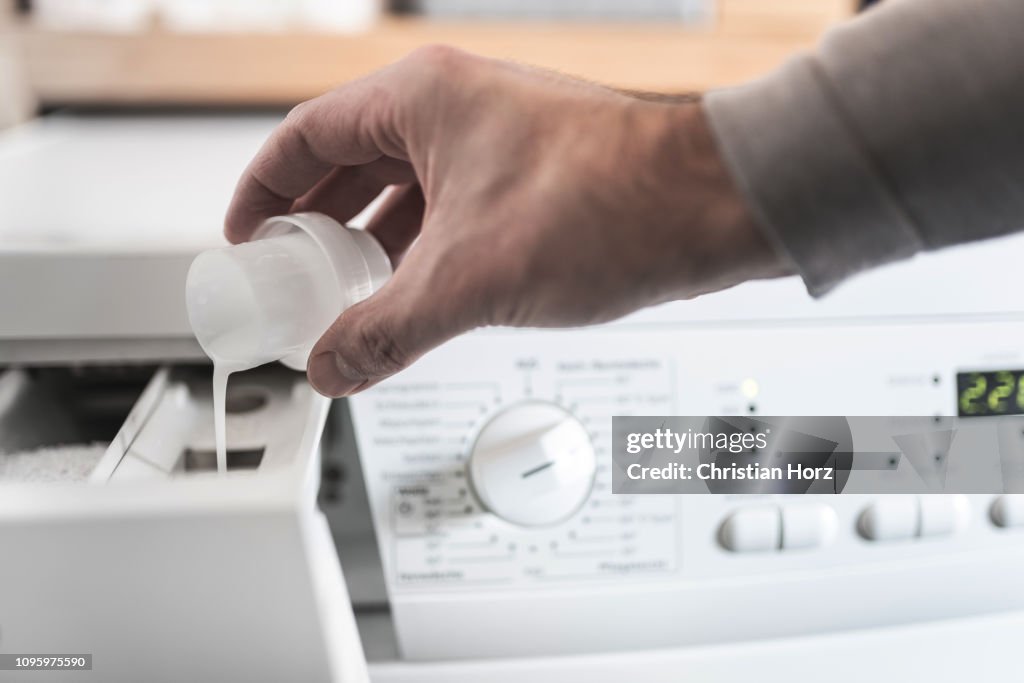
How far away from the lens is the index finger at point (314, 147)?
44 cm

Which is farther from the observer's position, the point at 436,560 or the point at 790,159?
the point at 436,560

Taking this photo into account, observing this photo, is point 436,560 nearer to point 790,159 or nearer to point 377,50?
point 790,159

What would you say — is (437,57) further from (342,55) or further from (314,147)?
(342,55)

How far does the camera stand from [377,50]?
3.33ft

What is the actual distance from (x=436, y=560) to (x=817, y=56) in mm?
338

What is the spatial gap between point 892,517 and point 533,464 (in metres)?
0.22

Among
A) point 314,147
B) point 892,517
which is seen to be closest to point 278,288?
point 314,147

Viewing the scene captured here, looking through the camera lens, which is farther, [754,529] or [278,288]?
[754,529]

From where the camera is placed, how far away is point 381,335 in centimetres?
41

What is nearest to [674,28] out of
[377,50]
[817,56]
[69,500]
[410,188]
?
[377,50]

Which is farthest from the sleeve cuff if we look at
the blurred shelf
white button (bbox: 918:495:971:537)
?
the blurred shelf

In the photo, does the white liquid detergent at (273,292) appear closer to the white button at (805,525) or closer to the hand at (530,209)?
the hand at (530,209)

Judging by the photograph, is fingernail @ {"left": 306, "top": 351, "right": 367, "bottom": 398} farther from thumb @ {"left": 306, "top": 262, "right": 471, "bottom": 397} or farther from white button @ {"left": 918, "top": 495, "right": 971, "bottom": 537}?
white button @ {"left": 918, "top": 495, "right": 971, "bottom": 537}

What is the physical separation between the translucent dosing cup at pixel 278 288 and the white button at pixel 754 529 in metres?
0.25
